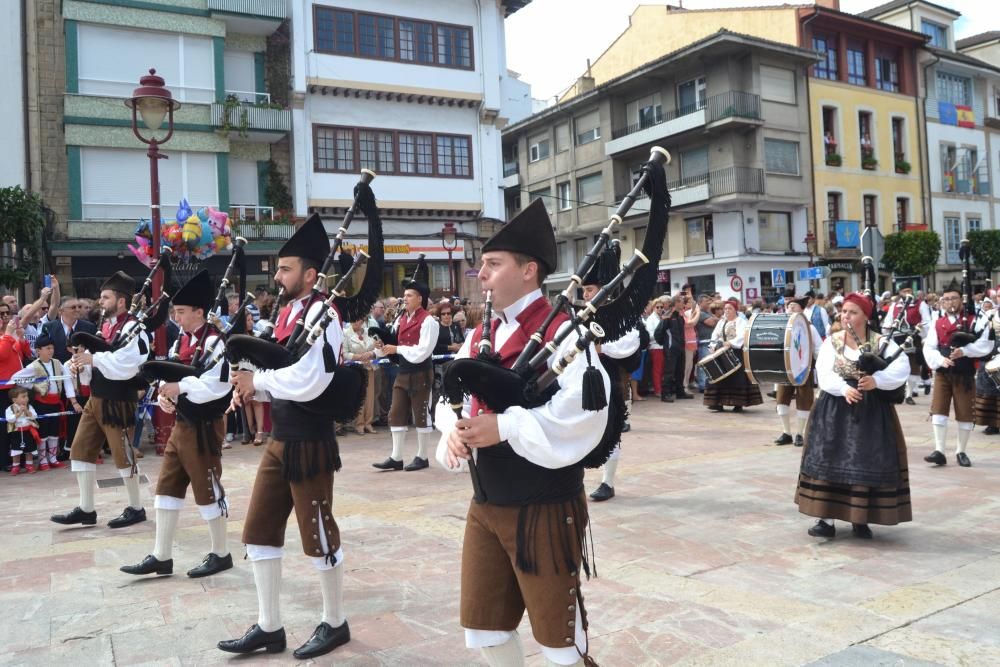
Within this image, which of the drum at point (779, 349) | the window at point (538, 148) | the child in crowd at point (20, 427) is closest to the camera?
the child in crowd at point (20, 427)

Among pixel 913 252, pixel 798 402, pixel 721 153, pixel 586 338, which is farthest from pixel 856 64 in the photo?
pixel 586 338

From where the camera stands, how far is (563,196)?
40312mm

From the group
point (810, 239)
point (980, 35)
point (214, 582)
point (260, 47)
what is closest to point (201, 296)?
point (214, 582)

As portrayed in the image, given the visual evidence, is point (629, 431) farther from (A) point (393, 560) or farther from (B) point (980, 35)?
(B) point (980, 35)

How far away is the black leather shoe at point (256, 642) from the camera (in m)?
4.16

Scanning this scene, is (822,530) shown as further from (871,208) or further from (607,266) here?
(871,208)

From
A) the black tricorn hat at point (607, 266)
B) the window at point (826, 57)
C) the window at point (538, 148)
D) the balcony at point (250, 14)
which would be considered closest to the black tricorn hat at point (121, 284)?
the black tricorn hat at point (607, 266)

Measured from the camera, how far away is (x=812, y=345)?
1061cm

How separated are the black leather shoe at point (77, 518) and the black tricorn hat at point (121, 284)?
1929mm

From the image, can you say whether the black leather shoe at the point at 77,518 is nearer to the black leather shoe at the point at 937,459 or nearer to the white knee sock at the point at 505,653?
the white knee sock at the point at 505,653

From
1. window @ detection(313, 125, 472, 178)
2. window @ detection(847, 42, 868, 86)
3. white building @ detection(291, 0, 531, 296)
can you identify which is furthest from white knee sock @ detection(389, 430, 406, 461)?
window @ detection(847, 42, 868, 86)

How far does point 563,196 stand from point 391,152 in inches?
634

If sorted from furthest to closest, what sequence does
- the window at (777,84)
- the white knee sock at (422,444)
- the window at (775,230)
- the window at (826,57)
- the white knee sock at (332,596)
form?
the window at (826,57) → the window at (775,230) → the window at (777,84) → the white knee sock at (422,444) → the white knee sock at (332,596)

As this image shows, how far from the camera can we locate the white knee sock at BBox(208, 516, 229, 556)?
5611mm
